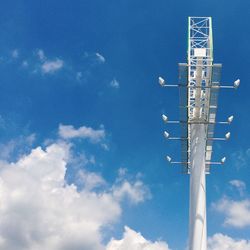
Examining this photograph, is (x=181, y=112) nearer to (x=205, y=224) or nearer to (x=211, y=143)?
(x=211, y=143)

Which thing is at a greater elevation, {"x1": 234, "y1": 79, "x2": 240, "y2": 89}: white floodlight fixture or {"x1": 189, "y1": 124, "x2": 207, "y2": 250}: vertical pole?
{"x1": 234, "y1": 79, "x2": 240, "y2": 89}: white floodlight fixture

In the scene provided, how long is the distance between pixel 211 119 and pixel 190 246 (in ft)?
38.7

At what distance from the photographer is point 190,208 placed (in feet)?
146

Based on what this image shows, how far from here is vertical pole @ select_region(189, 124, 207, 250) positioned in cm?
4309

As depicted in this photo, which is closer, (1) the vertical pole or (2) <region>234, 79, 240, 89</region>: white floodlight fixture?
(2) <region>234, 79, 240, 89</region>: white floodlight fixture

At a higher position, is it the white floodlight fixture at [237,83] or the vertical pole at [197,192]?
the white floodlight fixture at [237,83]

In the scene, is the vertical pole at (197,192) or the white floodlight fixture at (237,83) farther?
the vertical pole at (197,192)

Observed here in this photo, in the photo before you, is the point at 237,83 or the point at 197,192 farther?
the point at 197,192

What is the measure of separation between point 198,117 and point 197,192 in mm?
7233

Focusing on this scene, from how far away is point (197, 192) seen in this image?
44.4m

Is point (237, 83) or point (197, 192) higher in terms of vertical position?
point (237, 83)

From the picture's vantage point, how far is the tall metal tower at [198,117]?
141ft

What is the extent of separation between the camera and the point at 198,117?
4688 cm

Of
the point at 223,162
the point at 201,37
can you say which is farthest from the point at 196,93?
the point at 223,162
